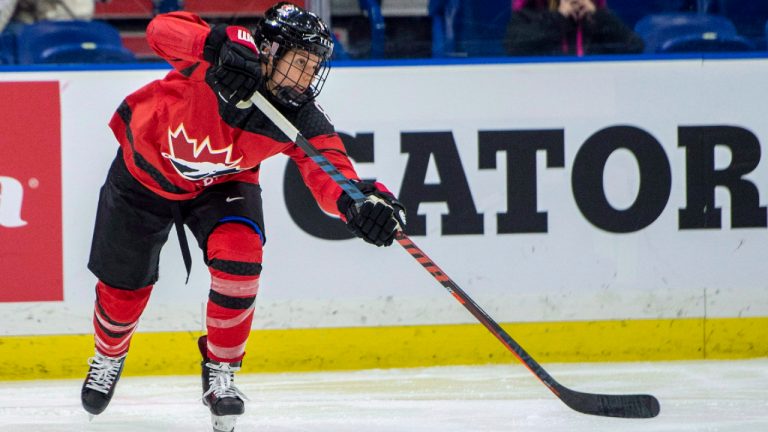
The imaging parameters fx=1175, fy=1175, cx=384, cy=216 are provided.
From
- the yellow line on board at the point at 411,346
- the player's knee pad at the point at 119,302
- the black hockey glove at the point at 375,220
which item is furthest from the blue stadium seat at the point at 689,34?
the player's knee pad at the point at 119,302

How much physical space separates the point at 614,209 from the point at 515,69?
1.85ft

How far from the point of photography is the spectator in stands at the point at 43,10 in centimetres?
373

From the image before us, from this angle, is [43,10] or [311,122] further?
[43,10]

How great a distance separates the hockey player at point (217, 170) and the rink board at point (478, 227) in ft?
2.81

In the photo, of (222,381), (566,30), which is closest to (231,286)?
(222,381)

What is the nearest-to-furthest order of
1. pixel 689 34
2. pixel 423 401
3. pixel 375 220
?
pixel 375 220 < pixel 423 401 < pixel 689 34

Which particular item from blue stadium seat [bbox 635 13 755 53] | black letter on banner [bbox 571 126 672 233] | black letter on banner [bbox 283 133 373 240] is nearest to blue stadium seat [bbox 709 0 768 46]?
blue stadium seat [bbox 635 13 755 53]

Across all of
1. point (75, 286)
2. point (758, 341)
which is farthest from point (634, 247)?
point (75, 286)

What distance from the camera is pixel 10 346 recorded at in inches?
144

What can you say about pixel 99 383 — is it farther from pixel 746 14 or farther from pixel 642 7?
pixel 746 14

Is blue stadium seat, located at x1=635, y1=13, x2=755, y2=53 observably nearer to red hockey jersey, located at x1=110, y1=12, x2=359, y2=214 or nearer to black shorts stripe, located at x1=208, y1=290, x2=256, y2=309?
red hockey jersey, located at x1=110, y1=12, x2=359, y2=214

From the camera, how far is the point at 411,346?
380 centimetres

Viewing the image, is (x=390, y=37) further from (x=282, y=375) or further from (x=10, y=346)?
(x=10, y=346)

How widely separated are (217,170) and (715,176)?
1.91m
